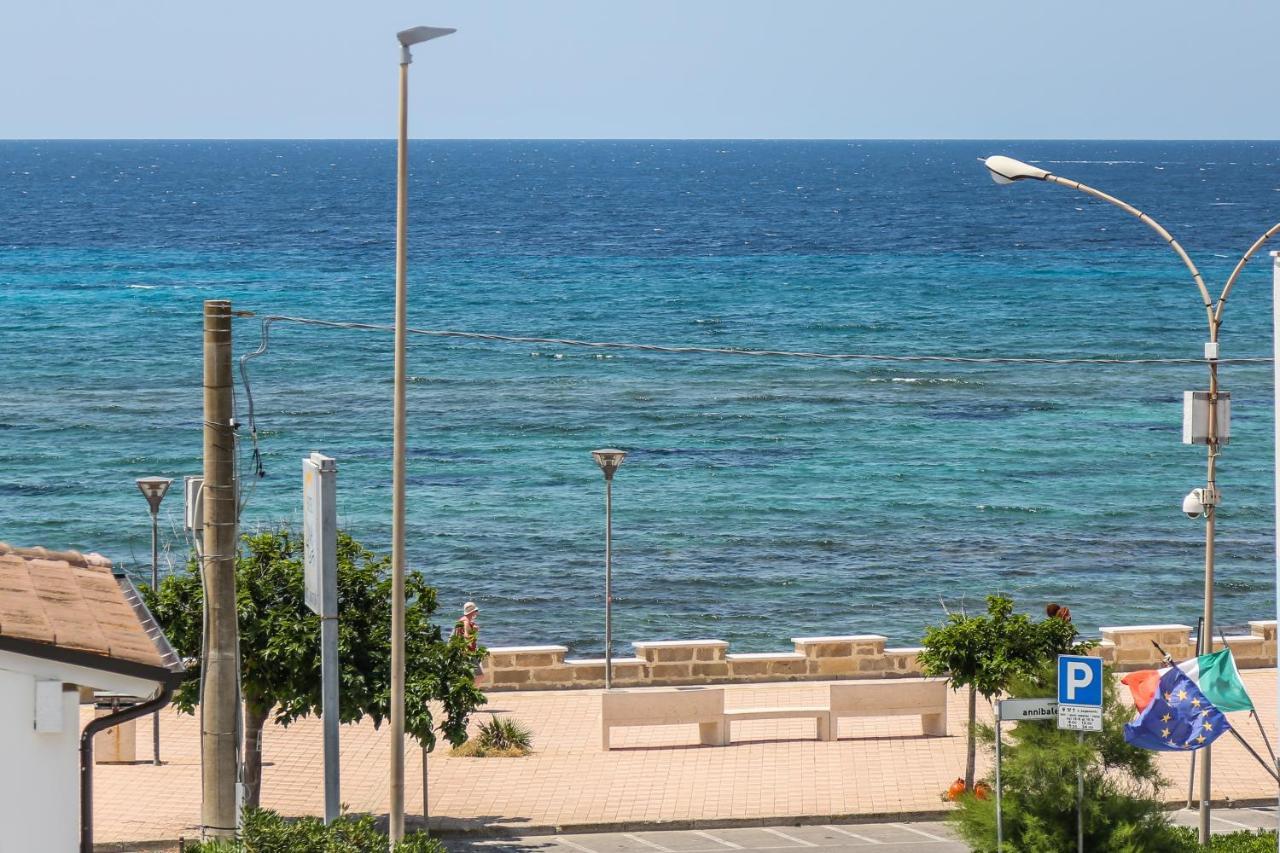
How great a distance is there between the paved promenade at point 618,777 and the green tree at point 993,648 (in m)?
1.32

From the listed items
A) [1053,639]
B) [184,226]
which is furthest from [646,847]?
[184,226]

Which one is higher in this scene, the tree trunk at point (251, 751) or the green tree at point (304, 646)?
the green tree at point (304, 646)

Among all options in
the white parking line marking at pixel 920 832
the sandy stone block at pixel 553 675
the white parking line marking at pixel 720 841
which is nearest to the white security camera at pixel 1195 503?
the white parking line marking at pixel 920 832

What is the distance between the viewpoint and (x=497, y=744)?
21.2m

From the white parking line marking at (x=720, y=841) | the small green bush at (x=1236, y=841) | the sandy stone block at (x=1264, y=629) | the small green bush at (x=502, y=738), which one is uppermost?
the sandy stone block at (x=1264, y=629)

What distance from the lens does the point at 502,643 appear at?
116ft

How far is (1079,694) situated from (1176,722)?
1.39 meters

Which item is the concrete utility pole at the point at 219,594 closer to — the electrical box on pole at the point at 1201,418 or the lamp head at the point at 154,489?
the electrical box on pole at the point at 1201,418

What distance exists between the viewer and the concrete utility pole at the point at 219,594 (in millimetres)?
13844

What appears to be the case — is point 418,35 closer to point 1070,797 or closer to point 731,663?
point 1070,797

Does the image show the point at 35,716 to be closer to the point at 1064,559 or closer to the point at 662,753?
the point at 662,753

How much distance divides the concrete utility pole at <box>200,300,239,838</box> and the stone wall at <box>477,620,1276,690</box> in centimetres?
974

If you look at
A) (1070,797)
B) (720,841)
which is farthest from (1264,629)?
(1070,797)

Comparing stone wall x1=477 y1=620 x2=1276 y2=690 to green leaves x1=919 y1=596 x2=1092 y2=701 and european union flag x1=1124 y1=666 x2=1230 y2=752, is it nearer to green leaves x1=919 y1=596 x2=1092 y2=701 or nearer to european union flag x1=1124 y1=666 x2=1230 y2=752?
green leaves x1=919 y1=596 x2=1092 y2=701
